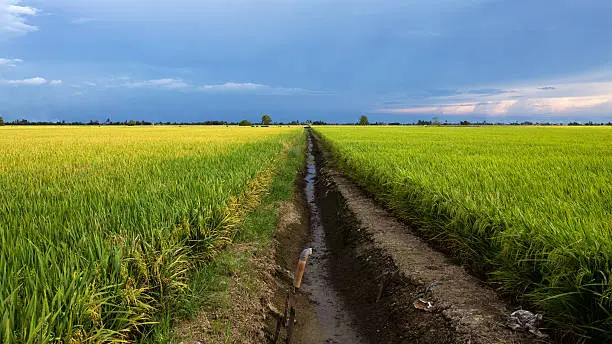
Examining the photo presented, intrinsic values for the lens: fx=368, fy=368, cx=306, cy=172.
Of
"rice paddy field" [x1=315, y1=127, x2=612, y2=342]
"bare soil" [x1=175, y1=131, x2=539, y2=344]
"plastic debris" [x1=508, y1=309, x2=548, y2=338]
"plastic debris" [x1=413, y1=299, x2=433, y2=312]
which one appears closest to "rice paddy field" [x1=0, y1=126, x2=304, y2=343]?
"bare soil" [x1=175, y1=131, x2=539, y2=344]

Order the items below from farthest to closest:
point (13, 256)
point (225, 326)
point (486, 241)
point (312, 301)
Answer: point (312, 301), point (486, 241), point (225, 326), point (13, 256)

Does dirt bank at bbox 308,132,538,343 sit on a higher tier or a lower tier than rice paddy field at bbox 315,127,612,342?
lower

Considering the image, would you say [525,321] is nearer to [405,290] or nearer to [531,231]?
[531,231]

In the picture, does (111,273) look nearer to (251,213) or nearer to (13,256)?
(13,256)

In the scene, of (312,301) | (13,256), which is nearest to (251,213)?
(312,301)

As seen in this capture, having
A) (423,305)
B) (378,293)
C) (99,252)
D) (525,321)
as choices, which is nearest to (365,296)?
(378,293)

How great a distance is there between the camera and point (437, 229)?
5.25m

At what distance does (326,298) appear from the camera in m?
4.63

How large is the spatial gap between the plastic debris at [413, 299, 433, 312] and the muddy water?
0.63 m

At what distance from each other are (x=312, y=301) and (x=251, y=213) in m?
2.63

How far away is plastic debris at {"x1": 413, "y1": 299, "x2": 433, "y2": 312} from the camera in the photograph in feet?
11.7

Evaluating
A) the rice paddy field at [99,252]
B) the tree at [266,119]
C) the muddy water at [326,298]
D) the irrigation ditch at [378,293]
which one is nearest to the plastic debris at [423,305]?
the irrigation ditch at [378,293]

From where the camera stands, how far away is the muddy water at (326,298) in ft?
12.5

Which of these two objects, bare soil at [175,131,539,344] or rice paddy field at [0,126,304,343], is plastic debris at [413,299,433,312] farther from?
rice paddy field at [0,126,304,343]
